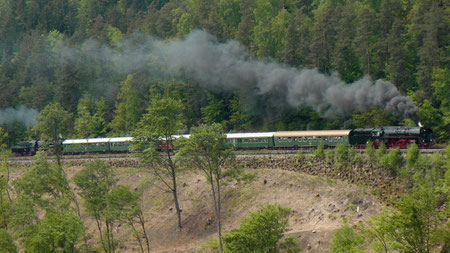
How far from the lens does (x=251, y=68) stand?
211ft

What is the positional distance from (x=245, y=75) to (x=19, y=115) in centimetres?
4400

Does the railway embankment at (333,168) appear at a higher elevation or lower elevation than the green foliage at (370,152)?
lower

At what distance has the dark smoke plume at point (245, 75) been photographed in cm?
5344

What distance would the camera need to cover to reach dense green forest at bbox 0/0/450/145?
57156 millimetres

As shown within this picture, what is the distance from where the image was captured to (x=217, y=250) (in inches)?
1715

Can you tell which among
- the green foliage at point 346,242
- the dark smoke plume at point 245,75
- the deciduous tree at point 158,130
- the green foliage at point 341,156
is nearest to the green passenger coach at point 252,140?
the dark smoke plume at point 245,75

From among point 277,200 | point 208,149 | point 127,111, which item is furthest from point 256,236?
point 127,111

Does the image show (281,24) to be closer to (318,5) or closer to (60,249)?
(318,5)

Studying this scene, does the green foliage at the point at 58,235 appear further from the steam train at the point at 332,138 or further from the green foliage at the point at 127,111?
the green foliage at the point at 127,111

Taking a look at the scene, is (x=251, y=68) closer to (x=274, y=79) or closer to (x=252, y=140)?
(x=274, y=79)

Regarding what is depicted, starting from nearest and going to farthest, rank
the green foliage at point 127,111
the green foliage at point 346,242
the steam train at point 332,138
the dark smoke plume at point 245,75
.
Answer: the green foliage at point 346,242, the steam train at point 332,138, the dark smoke plume at point 245,75, the green foliage at point 127,111

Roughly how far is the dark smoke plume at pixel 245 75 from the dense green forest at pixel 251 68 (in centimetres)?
14

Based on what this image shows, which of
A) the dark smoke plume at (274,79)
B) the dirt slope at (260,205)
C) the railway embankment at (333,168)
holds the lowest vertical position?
the dirt slope at (260,205)

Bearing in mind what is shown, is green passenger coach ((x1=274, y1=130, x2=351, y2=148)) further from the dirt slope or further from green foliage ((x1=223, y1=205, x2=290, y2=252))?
green foliage ((x1=223, y1=205, x2=290, y2=252))
